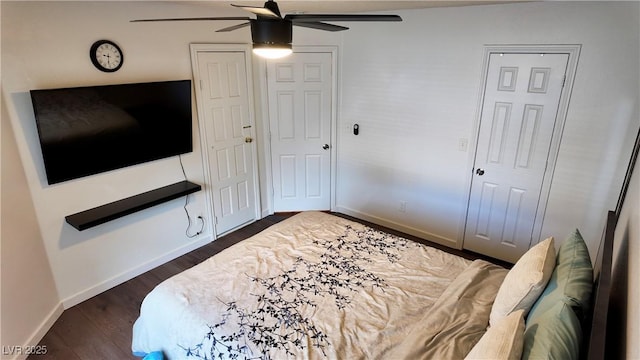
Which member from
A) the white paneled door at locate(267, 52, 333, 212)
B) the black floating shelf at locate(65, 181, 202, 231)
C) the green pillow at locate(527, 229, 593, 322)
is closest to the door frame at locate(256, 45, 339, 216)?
the white paneled door at locate(267, 52, 333, 212)

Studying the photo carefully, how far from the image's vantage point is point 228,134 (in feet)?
13.6

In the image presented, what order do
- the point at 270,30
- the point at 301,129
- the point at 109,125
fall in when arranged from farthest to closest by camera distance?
the point at 301,129
the point at 109,125
the point at 270,30

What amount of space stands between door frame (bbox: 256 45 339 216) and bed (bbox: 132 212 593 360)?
80.2 inches

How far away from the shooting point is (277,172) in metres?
4.78

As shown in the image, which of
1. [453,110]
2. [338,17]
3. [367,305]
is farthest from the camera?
[453,110]

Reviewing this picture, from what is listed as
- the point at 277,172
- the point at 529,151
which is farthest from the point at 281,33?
the point at 277,172

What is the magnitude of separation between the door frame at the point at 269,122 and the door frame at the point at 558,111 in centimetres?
165

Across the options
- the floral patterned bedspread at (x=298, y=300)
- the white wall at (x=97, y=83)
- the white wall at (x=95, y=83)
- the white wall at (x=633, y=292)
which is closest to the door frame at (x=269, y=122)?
the white wall at (x=97, y=83)

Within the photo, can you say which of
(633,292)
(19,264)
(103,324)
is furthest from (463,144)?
(19,264)

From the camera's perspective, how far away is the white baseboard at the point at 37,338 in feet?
8.25

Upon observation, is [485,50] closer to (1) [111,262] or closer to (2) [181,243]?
(2) [181,243]

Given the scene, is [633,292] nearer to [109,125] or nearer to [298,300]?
[298,300]

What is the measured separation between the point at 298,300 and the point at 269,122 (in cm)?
280

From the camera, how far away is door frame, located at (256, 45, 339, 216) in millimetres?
4320
